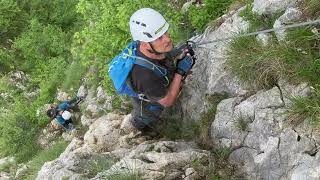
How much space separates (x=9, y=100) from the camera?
16516 mm

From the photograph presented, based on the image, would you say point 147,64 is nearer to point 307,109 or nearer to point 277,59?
point 277,59


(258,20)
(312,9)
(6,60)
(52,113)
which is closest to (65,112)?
(52,113)

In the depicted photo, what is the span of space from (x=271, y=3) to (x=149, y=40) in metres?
2.03

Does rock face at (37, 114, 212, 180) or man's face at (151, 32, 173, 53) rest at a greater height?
man's face at (151, 32, 173, 53)

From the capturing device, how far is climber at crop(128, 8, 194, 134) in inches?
268

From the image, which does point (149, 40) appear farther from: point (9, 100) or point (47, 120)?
point (9, 100)

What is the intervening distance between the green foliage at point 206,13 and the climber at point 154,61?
1.47 m

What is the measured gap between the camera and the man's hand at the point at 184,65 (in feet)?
23.9

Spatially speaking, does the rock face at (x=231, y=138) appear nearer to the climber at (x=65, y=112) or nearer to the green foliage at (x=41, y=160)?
the green foliage at (x=41, y=160)

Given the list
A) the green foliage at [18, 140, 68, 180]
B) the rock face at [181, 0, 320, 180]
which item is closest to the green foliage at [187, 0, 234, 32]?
the rock face at [181, 0, 320, 180]

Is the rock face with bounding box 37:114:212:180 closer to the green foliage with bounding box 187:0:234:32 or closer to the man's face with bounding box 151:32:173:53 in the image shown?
the man's face with bounding box 151:32:173:53

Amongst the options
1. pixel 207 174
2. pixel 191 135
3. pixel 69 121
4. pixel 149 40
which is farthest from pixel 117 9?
pixel 69 121

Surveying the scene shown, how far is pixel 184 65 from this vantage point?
24.2 ft

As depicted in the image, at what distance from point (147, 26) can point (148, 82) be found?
861mm
